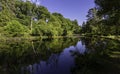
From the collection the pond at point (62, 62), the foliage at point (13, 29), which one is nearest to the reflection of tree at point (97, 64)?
the pond at point (62, 62)

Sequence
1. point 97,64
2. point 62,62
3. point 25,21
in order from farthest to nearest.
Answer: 1. point 25,21
2. point 62,62
3. point 97,64

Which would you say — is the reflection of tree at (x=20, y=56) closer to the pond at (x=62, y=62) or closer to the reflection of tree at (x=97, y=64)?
the pond at (x=62, y=62)

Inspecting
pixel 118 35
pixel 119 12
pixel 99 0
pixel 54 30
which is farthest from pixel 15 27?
pixel 119 12

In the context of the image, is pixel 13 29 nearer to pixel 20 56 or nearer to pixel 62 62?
pixel 20 56

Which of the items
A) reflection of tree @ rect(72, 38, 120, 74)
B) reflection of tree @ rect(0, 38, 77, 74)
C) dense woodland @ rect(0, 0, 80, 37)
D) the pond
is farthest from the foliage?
reflection of tree @ rect(72, 38, 120, 74)

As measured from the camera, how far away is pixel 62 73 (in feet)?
43.4

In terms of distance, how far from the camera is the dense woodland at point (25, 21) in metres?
53.5

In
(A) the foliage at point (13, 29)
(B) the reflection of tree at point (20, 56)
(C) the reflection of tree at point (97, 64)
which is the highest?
(A) the foliage at point (13, 29)

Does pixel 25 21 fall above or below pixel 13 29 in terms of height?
above

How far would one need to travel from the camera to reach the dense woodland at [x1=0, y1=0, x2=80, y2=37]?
53.5 meters

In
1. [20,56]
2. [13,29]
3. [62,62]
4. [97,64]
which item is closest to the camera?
[97,64]

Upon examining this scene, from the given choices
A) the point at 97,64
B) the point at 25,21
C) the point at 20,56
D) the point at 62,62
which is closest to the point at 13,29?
the point at 25,21

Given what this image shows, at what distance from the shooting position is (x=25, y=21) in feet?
255

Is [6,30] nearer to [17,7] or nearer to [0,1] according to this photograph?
[0,1]
